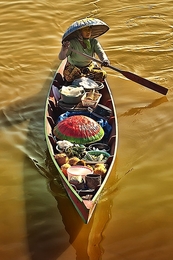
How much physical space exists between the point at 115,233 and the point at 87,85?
112 inches

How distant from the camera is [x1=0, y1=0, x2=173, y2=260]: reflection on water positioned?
523 cm

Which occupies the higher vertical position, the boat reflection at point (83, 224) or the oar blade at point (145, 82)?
the oar blade at point (145, 82)

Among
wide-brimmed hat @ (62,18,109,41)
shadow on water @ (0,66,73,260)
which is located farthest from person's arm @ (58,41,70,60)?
shadow on water @ (0,66,73,260)

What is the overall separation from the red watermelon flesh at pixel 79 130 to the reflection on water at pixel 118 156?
590mm

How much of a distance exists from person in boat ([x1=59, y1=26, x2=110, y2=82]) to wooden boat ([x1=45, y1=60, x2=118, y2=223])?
0.82 feet

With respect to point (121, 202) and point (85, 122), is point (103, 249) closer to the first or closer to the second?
point (121, 202)

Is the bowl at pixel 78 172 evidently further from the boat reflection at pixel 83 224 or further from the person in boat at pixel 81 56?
the person in boat at pixel 81 56

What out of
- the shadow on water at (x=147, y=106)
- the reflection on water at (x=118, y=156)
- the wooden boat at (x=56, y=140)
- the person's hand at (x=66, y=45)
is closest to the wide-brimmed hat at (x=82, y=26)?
the person's hand at (x=66, y=45)

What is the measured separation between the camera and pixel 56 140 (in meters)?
6.20

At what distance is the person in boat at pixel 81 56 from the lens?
7.34 metres

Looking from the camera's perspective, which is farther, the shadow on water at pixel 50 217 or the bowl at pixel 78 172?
the bowl at pixel 78 172

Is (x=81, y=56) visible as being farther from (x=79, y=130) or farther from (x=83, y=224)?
(x=83, y=224)

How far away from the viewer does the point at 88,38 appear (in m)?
7.37

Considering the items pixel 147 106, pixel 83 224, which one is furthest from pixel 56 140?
pixel 147 106
